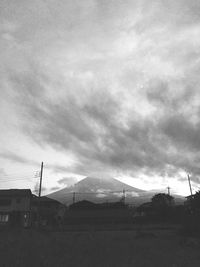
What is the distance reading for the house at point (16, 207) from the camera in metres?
53.6

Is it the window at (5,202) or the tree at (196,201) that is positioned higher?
the window at (5,202)

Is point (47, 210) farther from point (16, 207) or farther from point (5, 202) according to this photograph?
point (5, 202)

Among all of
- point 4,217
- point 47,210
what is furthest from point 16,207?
point 47,210

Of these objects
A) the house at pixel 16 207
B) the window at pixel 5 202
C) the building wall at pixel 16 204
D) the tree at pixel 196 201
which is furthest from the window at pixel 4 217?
the tree at pixel 196 201

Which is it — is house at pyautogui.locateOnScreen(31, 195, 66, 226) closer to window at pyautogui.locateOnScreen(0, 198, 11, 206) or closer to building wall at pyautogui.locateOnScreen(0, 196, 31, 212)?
building wall at pyautogui.locateOnScreen(0, 196, 31, 212)

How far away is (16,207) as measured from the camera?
55.1 m

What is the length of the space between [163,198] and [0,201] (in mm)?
53885

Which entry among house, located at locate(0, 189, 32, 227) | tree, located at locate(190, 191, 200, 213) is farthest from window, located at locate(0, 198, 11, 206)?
tree, located at locate(190, 191, 200, 213)

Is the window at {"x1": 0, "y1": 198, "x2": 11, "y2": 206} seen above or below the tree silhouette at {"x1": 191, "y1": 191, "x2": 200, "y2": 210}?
above

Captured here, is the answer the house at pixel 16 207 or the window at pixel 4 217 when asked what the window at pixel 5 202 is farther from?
the window at pixel 4 217

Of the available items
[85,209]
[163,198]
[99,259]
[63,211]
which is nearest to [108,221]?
[85,209]

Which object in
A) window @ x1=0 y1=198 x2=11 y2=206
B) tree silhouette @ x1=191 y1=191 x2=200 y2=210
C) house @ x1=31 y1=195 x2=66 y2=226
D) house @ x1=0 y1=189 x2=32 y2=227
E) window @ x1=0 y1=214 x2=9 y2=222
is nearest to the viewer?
tree silhouette @ x1=191 y1=191 x2=200 y2=210

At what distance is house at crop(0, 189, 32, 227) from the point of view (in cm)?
5359

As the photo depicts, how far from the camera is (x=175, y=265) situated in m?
11.2
